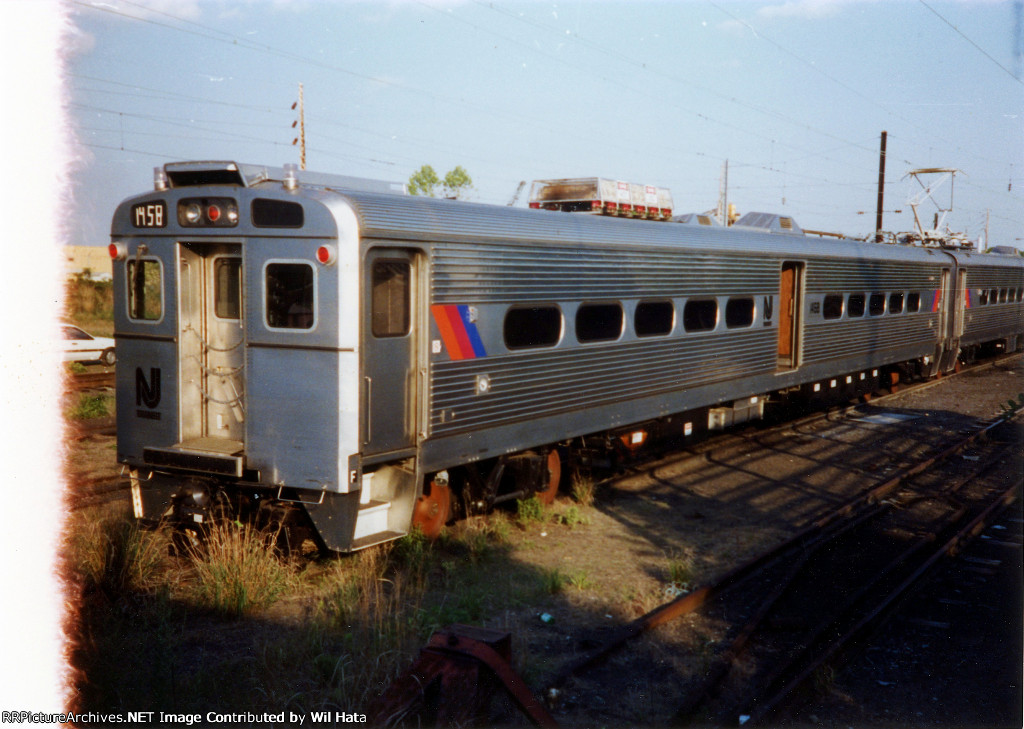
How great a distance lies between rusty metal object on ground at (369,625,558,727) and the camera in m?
4.24

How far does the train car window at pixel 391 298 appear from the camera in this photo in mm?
6801

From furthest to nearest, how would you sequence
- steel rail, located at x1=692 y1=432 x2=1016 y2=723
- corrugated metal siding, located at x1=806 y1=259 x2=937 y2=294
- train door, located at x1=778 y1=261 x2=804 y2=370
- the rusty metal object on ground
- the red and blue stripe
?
1. corrugated metal siding, located at x1=806 y1=259 x2=937 y2=294
2. train door, located at x1=778 y1=261 x2=804 y2=370
3. the red and blue stripe
4. steel rail, located at x1=692 y1=432 x2=1016 y2=723
5. the rusty metal object on ground

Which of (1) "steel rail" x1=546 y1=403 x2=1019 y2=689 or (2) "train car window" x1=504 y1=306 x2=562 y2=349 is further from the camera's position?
(2) "train car window" x1=504 y1=306 x2=562 y2=349

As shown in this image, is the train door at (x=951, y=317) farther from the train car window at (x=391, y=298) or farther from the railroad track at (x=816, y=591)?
the train car window at (x=391, y=298)

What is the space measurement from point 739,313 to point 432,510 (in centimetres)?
577

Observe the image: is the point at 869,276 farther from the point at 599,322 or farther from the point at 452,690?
the point at 452,690

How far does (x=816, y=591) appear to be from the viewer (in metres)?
7.38

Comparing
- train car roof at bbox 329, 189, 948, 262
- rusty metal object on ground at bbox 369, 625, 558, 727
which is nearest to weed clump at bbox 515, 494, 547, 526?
train car roof at bbox 329, 189, 948, 262

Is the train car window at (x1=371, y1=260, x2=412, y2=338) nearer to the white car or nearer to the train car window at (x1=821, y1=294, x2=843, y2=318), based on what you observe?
the train car window at (x1=821, y1=294, x2=843, y2=318)

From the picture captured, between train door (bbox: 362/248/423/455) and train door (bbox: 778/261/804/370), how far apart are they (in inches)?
293

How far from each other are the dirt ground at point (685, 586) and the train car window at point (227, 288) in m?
3.13

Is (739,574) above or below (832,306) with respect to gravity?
below

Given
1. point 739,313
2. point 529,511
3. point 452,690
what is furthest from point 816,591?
point 739,313

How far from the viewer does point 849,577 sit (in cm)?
770
